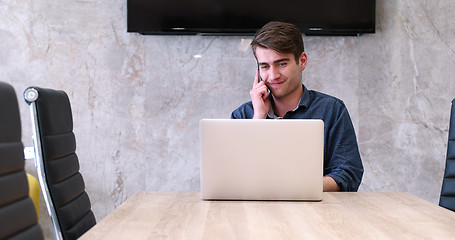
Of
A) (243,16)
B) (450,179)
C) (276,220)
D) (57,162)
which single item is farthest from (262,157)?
(243,16)

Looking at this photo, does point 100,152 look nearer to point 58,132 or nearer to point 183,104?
point 183,104

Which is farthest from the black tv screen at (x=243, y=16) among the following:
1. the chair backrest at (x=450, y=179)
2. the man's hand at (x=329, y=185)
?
the man's hand at (x=329, y=185)

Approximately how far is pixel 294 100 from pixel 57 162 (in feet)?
3.72

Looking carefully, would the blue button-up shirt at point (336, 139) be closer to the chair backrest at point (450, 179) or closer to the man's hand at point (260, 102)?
the man's hand at point (260, 102)

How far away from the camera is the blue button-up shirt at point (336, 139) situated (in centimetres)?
192

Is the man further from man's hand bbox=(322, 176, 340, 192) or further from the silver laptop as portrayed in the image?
the silver laptop

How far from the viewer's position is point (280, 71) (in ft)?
7.07

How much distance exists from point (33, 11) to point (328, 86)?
79.3 inches

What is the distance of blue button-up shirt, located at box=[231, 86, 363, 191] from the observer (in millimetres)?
1919

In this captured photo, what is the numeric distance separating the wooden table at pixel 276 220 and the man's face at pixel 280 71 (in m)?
0.76

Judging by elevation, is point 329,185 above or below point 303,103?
below

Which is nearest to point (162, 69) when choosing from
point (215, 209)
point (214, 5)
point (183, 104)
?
point (183, 104)

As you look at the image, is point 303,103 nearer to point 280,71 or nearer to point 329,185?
point 280,71

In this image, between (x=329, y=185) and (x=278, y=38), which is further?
(x=278, y=38)
